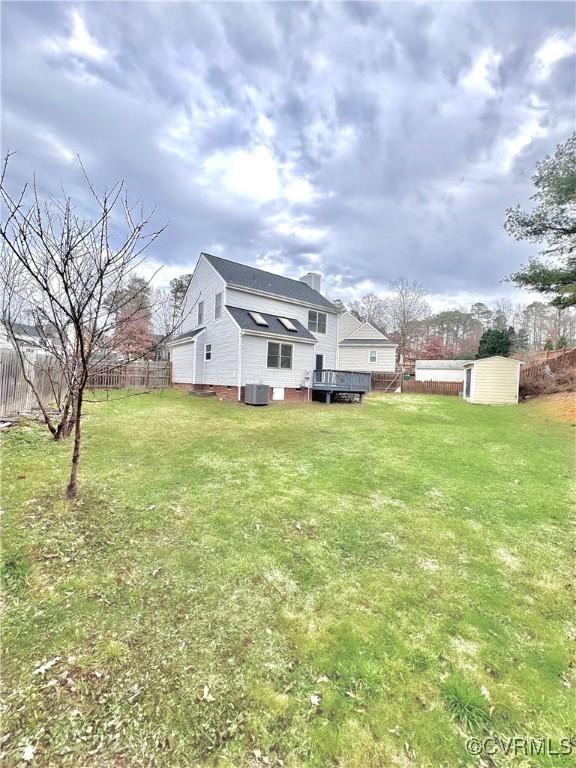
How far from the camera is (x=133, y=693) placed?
6.00 feet

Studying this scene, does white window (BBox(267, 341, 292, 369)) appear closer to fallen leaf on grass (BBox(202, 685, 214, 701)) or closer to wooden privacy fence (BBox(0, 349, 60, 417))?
wooden privacy fence (BBox(0, 349, 60, 417))

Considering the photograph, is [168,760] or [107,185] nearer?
[168,760]

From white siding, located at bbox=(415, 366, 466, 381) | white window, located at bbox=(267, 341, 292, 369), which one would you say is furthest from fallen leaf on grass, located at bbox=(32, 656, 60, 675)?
white siding, located at bbox=(415, 366, 466, 381)

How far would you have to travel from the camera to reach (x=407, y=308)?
36.7m

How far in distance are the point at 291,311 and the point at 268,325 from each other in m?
3.57

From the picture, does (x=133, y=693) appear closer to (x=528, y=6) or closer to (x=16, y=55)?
(x=16, y=55)

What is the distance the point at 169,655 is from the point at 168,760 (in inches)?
22.9

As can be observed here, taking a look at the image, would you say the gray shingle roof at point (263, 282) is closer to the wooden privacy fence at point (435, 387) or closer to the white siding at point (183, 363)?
the white siding at point (183, 363)

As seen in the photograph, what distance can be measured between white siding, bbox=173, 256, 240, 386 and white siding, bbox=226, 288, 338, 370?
32.8 inches

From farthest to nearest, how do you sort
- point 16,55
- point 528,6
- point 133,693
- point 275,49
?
point 275,49
point 528,6
point 16,55
point 133,693

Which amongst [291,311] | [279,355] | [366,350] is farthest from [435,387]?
[279,355]

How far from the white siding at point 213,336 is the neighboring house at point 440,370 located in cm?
1858

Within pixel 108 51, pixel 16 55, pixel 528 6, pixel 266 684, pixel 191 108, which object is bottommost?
pixel 266 684

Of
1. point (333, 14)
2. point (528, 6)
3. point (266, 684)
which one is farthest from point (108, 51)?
point (266, 684)
